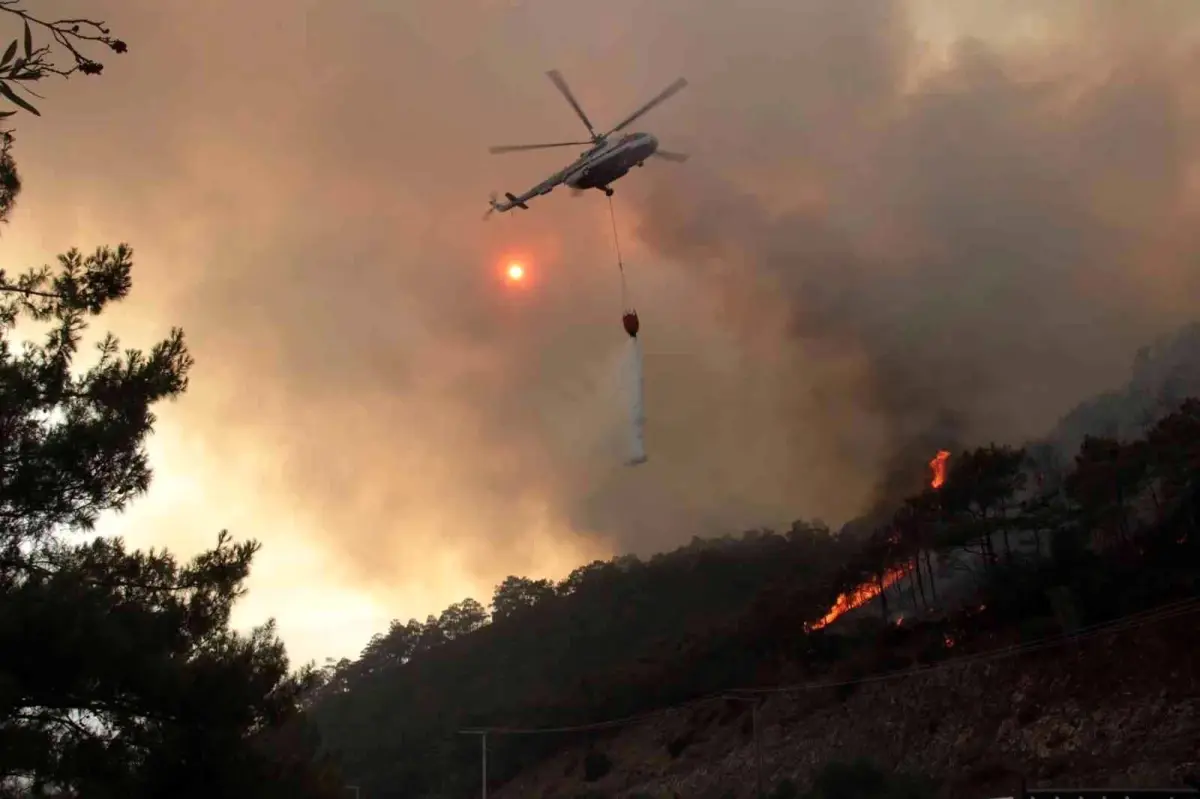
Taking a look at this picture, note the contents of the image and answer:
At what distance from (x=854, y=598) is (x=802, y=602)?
13.0 feet

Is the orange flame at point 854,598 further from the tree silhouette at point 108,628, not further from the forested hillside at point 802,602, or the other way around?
the tree silhouette at point 108,628

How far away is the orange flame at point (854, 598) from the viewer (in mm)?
69688

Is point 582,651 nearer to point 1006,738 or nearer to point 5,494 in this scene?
point 1006,738

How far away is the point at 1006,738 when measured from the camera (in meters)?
44.8

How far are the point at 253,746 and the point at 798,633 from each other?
204ft

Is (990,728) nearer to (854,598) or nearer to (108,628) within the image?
(854,598)

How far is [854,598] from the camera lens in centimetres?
7150

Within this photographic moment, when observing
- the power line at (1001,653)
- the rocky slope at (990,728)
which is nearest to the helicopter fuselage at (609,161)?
the rocky slope at (990,728)

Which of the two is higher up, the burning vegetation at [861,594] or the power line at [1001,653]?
the burning vegetation at [861,594]

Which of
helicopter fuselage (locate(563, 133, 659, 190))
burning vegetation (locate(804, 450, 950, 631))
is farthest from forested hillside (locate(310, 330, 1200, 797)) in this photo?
helicopter fuselage (locate(563, 133, 659, 190))

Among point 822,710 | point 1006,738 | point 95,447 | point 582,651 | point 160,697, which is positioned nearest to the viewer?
point 160,697

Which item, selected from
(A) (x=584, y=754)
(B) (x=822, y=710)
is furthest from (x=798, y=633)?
(A) (x=584, y=754)

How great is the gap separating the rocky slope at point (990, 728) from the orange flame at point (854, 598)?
871 centimetres

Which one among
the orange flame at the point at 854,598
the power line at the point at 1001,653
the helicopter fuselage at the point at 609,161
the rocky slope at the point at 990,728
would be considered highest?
the helicopter fuselage at the point at 609,161
